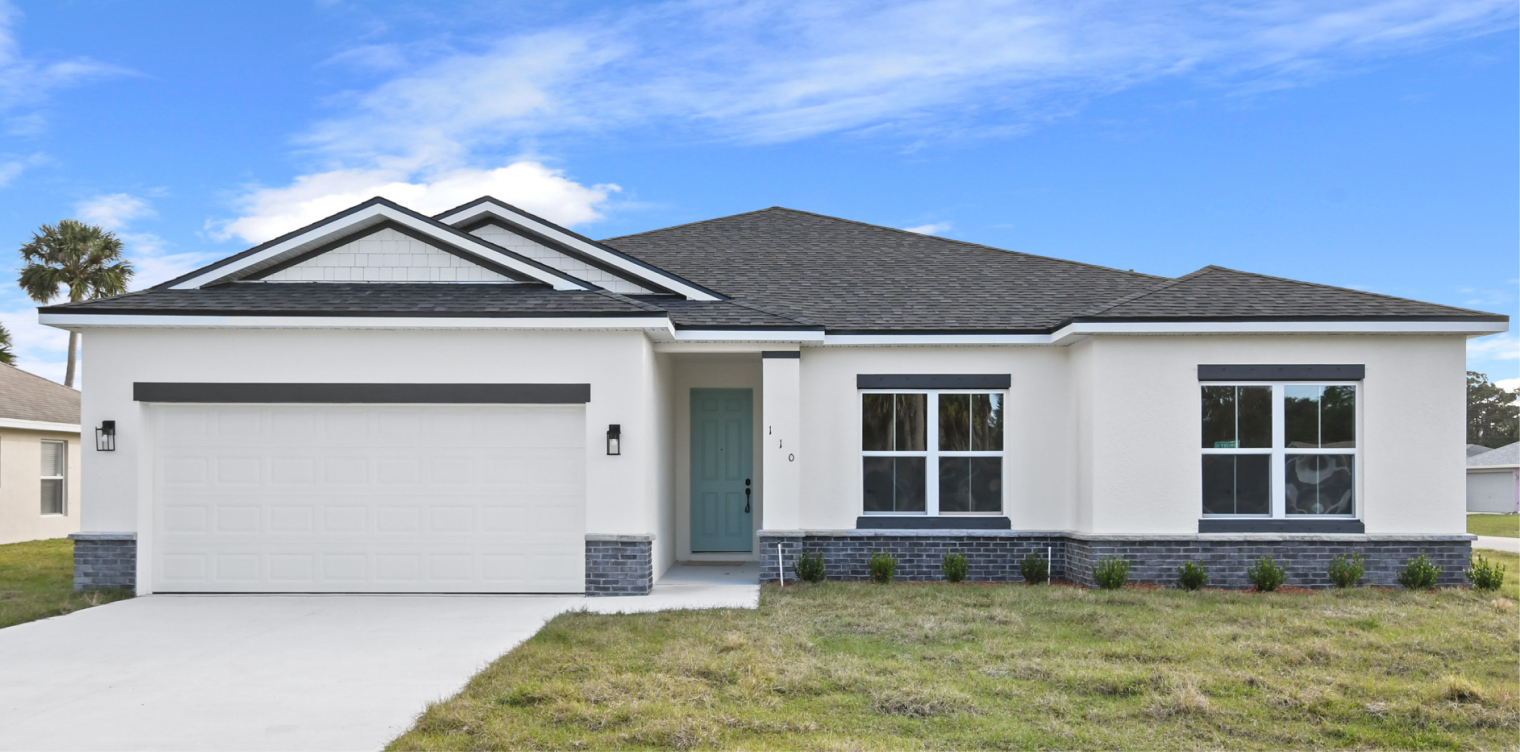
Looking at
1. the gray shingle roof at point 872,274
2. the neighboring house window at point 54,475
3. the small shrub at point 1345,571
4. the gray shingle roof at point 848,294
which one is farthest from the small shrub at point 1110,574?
the neighboring house window at point 54,475

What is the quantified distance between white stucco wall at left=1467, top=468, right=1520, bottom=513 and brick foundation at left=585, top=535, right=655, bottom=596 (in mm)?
37966

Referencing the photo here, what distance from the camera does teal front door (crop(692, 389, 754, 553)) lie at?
48.4ft

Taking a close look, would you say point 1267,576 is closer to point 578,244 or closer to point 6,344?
point 578,244

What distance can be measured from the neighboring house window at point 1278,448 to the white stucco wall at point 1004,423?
1.74 metres

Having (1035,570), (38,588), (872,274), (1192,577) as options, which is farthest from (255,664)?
(872,274)

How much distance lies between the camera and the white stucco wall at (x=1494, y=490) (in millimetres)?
37031

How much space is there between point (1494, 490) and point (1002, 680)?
41.2m

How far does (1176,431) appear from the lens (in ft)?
39.8

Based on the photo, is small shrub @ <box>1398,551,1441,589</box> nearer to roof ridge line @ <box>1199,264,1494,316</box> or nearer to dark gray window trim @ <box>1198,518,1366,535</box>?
dark gray window trim @ <box>1198,518,1366,535</box>

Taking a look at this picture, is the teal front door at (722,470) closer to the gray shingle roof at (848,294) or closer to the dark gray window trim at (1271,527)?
the gray shingle roof at (848,294)

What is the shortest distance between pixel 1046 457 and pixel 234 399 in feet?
31.9

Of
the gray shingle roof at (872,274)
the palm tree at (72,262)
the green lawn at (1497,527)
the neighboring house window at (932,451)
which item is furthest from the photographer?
the palm tree at (72,262)

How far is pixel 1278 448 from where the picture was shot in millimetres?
12211

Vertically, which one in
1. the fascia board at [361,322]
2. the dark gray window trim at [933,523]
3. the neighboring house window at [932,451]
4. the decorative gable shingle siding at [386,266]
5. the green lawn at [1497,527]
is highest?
the decorative gable shingle siding at [386,266]
